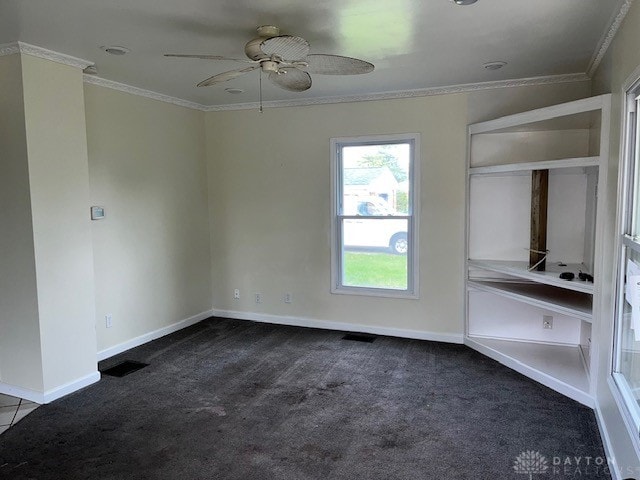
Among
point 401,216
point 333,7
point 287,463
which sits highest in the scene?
point 333,7

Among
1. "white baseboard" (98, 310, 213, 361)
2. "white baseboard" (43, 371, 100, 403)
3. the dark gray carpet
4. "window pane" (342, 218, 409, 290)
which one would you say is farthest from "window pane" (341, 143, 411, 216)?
"white baseboard" (43, 371, 100, 403)

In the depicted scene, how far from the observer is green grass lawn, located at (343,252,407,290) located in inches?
190

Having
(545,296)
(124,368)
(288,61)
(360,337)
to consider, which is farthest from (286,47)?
(360,337)

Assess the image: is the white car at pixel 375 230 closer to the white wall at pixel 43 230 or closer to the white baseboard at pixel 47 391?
the white wall at pixel 43 230

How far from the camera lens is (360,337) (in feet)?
15.7

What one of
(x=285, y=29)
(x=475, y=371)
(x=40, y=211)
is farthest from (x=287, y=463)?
(x=285, y=29)

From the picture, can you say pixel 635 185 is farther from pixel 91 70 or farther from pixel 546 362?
pixel 91 70

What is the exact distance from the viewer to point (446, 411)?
10.2 ft

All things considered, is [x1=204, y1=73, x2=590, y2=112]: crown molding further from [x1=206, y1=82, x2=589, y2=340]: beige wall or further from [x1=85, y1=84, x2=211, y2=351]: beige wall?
[x1=85, y1=84, x2=211, y2=351]: beige wall

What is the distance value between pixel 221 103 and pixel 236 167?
759 mm

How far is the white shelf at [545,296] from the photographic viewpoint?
340 cm

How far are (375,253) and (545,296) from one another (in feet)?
5.81

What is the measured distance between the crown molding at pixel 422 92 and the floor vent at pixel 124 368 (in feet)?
9.96

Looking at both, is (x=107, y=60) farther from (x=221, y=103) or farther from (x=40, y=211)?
(x=221, y=103)
